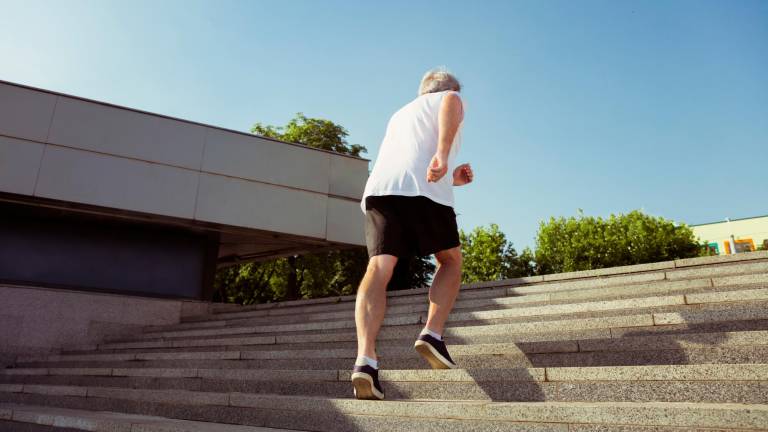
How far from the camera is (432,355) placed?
2920mm

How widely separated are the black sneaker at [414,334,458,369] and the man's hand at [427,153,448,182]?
32.9 inches

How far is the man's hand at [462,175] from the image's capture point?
10.7 ft

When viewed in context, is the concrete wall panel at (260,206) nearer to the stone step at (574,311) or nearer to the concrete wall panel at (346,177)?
the concrete wall panel at (346,177)

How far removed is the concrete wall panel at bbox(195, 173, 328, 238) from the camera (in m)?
10.9

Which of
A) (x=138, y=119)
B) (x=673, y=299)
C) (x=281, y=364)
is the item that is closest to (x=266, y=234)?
(x=138, y=119)

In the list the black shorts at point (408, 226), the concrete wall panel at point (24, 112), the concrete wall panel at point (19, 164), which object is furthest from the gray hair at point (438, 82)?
the concrete wall panel at point (24, 112)

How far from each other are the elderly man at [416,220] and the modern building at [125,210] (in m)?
8.32

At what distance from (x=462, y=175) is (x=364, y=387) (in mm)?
1382

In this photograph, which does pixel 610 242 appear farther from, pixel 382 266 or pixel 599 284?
pixel 382 266

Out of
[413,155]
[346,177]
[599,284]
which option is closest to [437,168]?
[413,155]

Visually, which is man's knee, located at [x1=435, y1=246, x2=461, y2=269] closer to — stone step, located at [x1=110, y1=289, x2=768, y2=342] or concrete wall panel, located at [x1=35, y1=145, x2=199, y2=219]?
stone step, located at [x1=110, y1=289, x2=768, y2=342]

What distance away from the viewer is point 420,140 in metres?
3.06

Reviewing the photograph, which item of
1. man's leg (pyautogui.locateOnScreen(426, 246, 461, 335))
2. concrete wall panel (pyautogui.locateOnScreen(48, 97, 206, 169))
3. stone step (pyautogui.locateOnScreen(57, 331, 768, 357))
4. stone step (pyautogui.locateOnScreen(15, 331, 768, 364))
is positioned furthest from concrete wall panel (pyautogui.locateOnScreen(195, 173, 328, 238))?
man's leg (pyautogui.locateOnScreen(426, 246, 461, 335))

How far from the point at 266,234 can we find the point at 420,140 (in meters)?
8.93
